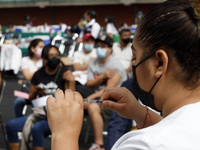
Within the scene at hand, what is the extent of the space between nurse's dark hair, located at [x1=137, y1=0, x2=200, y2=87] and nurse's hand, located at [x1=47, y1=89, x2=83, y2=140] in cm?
26

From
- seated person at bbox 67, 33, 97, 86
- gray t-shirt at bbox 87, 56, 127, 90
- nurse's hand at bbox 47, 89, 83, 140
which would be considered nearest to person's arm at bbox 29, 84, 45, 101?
gray t-shirt at bbox 87, 56, 127, 90

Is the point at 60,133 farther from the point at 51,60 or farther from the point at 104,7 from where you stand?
the point at 104,7

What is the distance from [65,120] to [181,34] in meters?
0.39

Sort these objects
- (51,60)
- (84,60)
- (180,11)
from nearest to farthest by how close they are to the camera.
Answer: (180,11) → (51,60) → (84,60)

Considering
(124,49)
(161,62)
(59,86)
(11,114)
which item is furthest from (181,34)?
(11,114)

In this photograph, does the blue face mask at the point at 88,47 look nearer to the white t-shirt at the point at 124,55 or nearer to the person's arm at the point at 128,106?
the white t-shirt at the point at 124,55

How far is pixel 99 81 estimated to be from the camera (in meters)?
4.00

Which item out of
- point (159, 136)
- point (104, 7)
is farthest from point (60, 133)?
point (104, 7)

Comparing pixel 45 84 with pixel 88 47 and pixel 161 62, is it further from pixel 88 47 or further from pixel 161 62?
pixel 161 62

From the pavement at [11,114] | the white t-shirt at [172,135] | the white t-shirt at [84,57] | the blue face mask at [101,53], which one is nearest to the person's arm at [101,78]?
the blue face mask at [101,53]

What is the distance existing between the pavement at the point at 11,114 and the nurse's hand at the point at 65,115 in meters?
0.84

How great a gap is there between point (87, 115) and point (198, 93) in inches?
126

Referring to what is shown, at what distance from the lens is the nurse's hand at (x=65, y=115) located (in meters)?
0.91

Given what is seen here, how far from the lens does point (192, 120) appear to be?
769 millimetres
